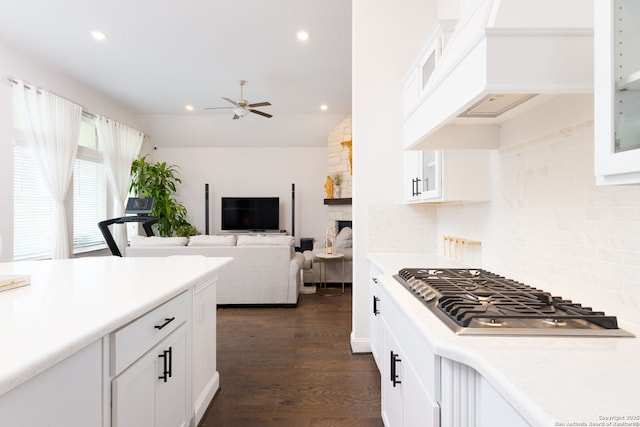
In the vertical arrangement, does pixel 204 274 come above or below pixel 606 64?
below

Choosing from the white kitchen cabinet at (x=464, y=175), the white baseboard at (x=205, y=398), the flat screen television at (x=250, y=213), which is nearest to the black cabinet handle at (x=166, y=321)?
the white baseboard at (x=205, y=398)

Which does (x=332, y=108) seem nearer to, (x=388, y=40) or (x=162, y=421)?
(x=388, y=40)

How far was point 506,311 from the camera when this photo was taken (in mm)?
1008

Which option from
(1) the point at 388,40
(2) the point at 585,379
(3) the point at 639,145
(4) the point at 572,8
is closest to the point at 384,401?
(2) the point at 585,379

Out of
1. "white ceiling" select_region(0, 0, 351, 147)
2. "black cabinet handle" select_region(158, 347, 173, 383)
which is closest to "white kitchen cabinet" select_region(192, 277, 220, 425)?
"black cabinet handle" select_region(158, 347, 173, 383)

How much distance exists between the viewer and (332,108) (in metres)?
6.28

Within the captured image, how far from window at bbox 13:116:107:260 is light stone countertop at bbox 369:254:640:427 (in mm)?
4828

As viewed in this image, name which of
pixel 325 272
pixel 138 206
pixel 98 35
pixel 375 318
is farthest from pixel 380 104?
pixel 138 206

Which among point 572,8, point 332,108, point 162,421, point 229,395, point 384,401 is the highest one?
point 332,108

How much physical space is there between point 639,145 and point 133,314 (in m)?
1.33

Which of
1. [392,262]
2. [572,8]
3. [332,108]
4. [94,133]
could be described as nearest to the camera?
[572,8]

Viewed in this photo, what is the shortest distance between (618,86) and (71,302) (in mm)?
1581

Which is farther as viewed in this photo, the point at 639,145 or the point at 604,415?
the point at 639,145

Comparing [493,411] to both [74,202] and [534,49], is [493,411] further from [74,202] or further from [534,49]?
[74,202]
